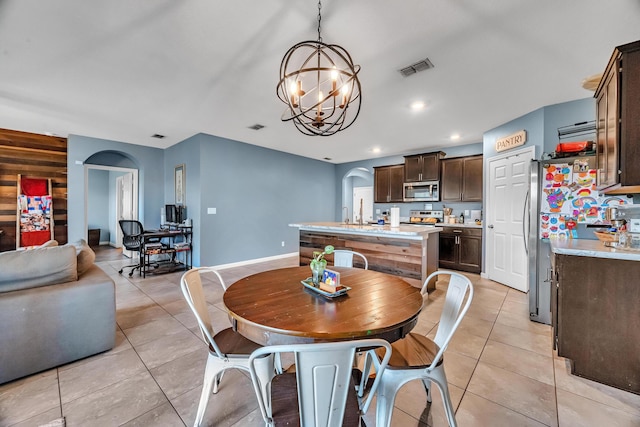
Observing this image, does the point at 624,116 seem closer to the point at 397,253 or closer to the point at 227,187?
the point at 397,253

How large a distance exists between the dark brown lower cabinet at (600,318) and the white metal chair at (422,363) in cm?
113

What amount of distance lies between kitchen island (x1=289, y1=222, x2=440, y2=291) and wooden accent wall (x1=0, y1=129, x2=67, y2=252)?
17.8ft

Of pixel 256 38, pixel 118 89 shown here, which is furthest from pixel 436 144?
pixel 118 89

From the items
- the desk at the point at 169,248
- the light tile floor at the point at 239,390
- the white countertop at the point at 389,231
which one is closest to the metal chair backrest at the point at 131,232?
the desk at the point at 169,248

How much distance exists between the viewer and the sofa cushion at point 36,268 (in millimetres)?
1897

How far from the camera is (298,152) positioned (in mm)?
6426

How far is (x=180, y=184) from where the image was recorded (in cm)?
547

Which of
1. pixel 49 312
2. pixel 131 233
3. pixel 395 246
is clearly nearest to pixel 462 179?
pixel 395 246

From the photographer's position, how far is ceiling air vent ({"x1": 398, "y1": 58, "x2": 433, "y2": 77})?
247 centimetres

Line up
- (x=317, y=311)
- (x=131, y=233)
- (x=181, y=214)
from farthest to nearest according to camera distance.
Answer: (x=181, y=214) < (x=131, y=233) < (x=317, y=311)

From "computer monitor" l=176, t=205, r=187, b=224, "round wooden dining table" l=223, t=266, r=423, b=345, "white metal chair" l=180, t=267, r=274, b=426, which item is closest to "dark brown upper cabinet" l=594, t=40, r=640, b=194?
"round wooden dining table" l=223, t=266, r=423, b=345

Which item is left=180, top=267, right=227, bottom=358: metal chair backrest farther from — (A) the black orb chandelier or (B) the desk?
(B) the desk

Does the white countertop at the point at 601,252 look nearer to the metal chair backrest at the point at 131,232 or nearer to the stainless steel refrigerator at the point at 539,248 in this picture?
the stainless steel refrigerator at the point at 539,248

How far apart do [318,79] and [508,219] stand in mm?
3966
